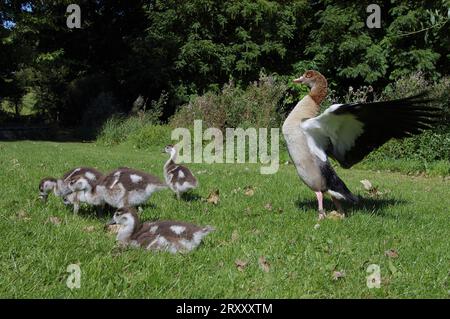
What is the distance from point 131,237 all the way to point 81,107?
26.8 metres

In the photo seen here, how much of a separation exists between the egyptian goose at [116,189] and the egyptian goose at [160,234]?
0.84m

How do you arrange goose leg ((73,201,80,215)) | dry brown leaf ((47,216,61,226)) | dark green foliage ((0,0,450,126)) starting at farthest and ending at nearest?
dark green foliage ((0,0,450,126)) → goose leg ((73,201,80,215)) → dry brown leaf ((47,216,61,226))

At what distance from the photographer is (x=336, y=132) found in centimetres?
668

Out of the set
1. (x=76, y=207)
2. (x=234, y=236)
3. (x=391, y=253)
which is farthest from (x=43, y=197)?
(x=391, y=253)

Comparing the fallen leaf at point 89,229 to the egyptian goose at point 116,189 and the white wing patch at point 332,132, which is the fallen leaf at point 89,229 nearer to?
the egyptian goose at point 116,189

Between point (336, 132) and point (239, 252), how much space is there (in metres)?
2.57

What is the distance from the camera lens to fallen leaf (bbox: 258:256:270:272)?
4.48 m

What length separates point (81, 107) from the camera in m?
30.4

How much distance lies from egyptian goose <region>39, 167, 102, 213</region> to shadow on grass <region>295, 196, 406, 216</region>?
306 cm

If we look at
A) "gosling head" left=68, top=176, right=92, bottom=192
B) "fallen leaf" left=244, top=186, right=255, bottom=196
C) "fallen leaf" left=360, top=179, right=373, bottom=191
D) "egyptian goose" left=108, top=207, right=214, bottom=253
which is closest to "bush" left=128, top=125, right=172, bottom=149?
"fallen leaf" left=244, top=186, right=255, bottom=196

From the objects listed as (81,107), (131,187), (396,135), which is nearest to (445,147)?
(396,135)

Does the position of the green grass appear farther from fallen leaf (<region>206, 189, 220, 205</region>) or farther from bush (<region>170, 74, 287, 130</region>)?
bush (<region>170, 74, 287, 130</region>)

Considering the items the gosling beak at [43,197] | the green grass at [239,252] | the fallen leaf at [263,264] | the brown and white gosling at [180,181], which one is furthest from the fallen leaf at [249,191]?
the fallen leaf at [263,264]

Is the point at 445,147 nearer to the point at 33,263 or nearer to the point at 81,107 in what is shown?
the point at 33,263
